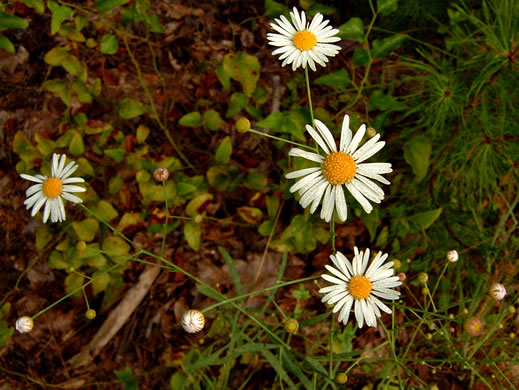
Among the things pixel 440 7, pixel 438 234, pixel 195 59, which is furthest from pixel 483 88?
pixel 195 59

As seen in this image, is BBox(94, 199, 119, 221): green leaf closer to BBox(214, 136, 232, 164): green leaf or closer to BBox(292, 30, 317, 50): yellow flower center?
BBox(214, 136, 232, 164): green leaf

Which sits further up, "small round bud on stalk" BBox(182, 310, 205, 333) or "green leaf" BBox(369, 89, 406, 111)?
"green leaf" BBox(369, 89, 406, 111)

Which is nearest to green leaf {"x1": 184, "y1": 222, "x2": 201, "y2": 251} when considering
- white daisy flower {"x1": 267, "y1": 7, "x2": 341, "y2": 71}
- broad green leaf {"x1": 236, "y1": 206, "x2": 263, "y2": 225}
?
broad green leaf {"x1": 236, "y1": 206, "x2": 263, "y2": 225}

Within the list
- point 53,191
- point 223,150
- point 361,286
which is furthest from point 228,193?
point 361,286

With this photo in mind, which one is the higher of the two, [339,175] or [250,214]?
[250,214]

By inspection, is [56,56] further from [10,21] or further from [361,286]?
[361,286]

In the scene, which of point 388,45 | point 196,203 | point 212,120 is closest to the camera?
point 388,45
